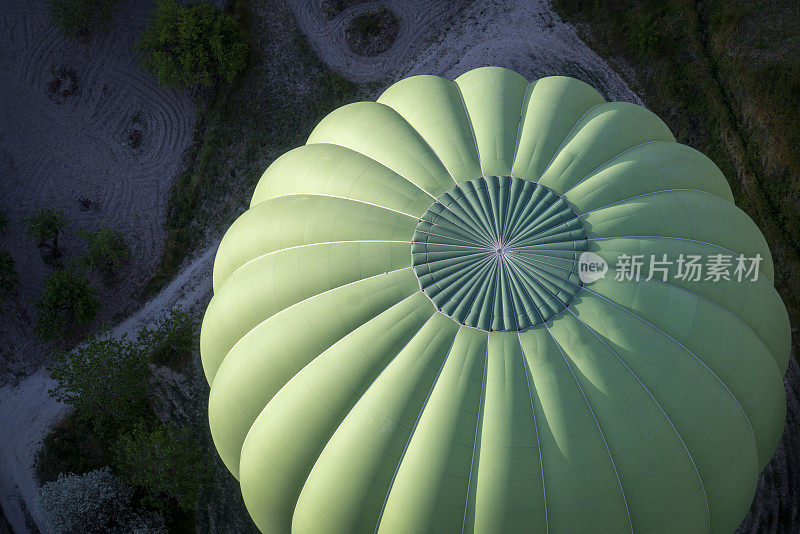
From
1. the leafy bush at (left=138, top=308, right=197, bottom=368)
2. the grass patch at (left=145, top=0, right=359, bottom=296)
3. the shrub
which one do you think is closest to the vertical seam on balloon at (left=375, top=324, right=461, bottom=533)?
the leafy bush at (left=138, top=308, right=197, bottom=368)

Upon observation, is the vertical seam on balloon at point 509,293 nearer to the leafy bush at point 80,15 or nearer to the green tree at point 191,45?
the green tree at point 191,45

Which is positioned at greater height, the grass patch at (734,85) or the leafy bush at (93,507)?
the grass patch at (734,85)

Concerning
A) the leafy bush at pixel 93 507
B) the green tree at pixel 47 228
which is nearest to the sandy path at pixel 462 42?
the green tree at pixel 47 228

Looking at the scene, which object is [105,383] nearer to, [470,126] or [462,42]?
[470,126]

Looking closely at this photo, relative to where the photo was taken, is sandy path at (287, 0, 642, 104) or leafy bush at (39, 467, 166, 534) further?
sandy path at (287, 0, 642, 104)

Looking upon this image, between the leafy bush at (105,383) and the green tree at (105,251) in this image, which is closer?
the leafy bush at (105,383)

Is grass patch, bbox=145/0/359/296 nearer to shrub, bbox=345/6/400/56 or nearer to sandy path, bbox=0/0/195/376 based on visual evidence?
sandy path, bbox=0/0/195/376
